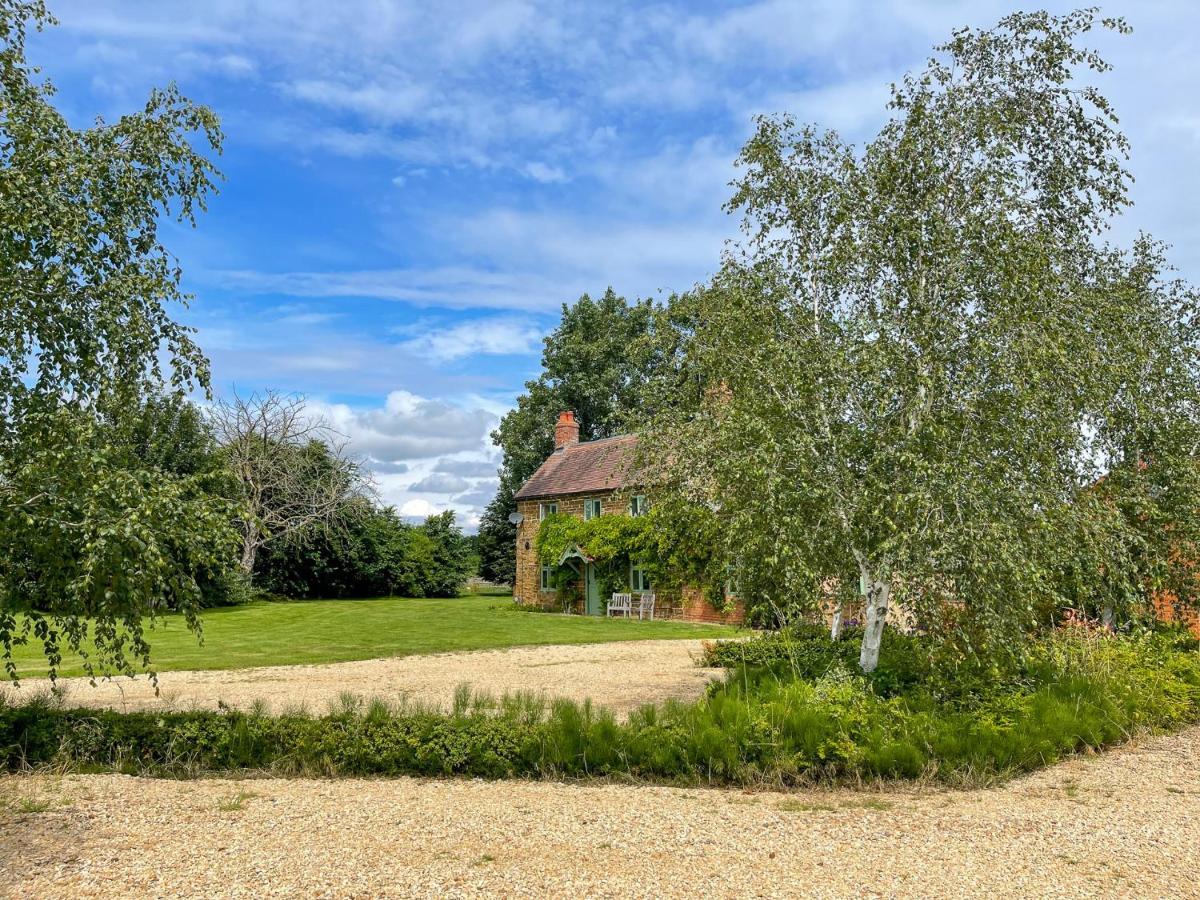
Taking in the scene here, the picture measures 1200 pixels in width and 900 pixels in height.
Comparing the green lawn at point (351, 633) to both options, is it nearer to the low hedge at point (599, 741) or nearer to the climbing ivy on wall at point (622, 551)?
the climbing ivy on wall at point (622, 551)

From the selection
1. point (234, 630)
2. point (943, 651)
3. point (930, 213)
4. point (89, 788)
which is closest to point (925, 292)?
point (930, 213)

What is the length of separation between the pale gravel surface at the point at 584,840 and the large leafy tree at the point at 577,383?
33610 mm

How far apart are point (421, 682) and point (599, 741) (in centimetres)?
615

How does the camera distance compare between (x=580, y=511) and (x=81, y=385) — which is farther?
(x=580, y=511)

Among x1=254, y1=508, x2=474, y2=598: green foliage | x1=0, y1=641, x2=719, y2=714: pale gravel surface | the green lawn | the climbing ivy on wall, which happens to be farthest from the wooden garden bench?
x1=254, y1=508, x2=474, y2=598: green foliage

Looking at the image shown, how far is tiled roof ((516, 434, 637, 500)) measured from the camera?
1141 inches

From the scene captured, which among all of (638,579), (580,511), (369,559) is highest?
(580,511)

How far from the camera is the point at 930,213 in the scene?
9422 mm

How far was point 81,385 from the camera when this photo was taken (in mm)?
7234

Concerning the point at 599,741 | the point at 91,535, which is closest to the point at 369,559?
the point at 599,741

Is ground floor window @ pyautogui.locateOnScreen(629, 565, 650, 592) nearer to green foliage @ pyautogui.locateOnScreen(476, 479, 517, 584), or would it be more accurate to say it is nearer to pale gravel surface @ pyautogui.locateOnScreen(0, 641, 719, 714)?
pale gravel surface @ pyautogui.locateOnScreen(0, 641, 719, 714)

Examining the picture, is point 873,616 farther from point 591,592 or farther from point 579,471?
point 579,471

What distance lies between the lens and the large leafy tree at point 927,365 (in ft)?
27.8

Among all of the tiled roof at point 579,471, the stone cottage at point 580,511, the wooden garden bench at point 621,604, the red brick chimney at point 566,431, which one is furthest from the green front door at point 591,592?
the red brick chimney at point 566,431
